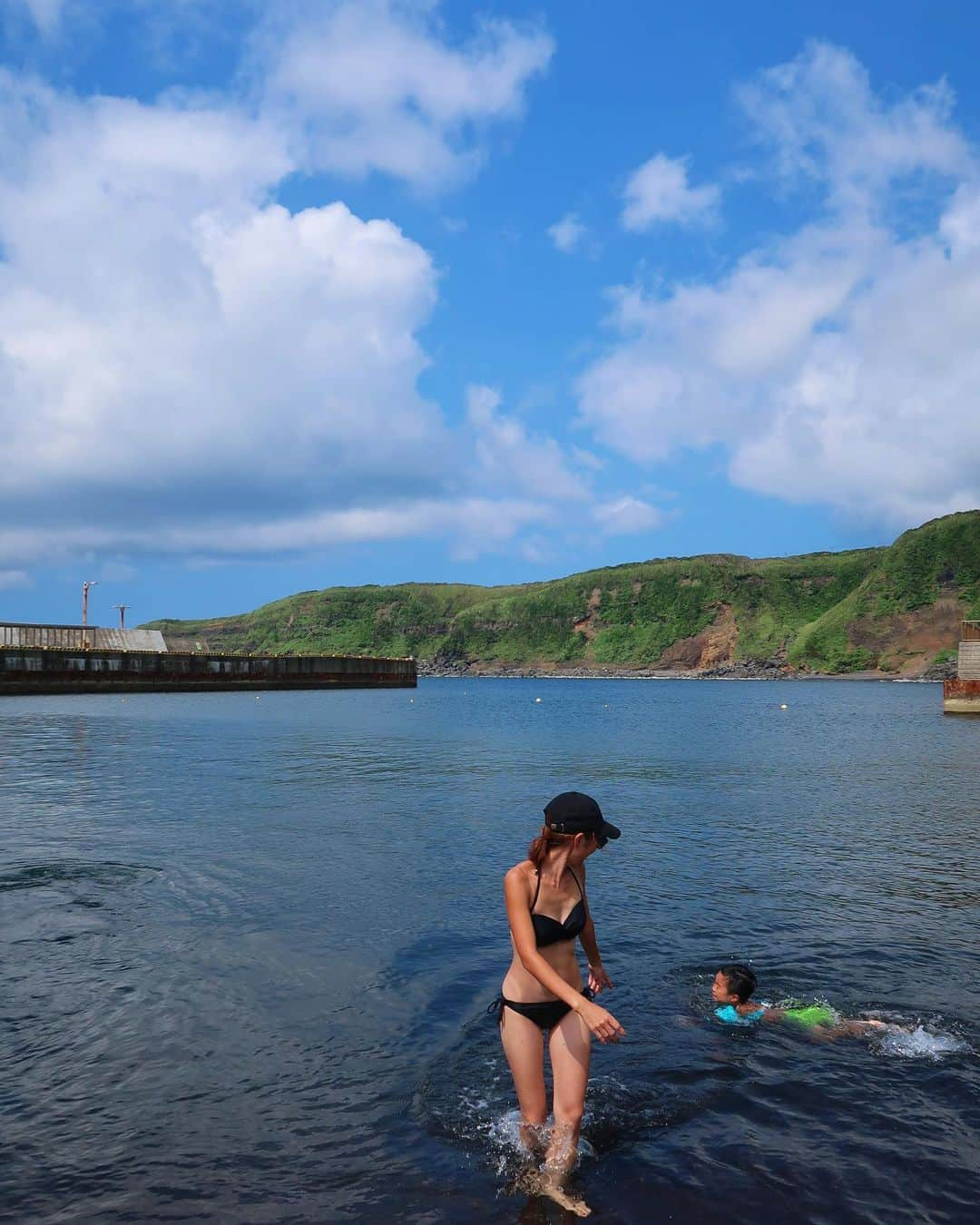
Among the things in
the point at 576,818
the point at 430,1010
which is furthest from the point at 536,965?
the point at 430,1010

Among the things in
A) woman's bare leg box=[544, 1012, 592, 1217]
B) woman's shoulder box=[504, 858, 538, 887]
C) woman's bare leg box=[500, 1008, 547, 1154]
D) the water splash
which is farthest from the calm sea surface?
woman's shoulder box=[504, 858, 538, 887]

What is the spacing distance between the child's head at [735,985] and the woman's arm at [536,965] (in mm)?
4536

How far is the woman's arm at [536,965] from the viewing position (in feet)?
17.4

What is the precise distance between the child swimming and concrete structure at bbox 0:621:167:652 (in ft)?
307

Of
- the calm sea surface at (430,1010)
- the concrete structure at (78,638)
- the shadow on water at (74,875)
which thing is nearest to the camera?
the calm sea surface at (430,1010)

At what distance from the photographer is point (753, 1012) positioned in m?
9.49

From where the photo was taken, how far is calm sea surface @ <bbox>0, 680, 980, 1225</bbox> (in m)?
6.38

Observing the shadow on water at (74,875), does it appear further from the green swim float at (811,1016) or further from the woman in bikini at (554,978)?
the woman in bikini at (554,978)

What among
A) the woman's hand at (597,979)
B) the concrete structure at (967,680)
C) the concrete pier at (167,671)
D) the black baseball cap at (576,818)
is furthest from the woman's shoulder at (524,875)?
the concrete pier at (167,671)

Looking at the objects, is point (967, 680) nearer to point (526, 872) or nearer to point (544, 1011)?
point (544, 1011)

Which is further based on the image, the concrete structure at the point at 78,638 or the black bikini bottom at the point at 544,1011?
the concrete structure at the point at 78,638

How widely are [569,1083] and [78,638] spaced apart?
105311 mm

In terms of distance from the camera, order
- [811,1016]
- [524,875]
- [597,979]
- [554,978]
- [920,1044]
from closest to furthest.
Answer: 1. [554,978]
2. [524,875]
3. [597,979]
4. [920,1044]
5. [811,1016]

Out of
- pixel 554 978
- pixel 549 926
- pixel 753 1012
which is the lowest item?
pixel 753 1012
